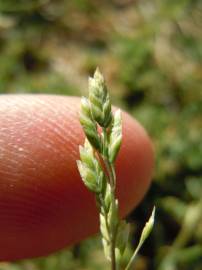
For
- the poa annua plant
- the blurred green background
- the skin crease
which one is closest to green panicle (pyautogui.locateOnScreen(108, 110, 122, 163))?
the poa annua plant

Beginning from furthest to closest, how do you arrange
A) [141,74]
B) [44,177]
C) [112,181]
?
[141,74]
[44,177]
[112,181]

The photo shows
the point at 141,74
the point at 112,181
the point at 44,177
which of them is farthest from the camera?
the point at 141,74

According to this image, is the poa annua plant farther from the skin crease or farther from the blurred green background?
the blurred green background

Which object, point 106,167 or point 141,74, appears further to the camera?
point 141,74

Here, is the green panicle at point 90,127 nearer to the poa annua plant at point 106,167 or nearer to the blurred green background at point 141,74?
the poa annua plant at point 106,167

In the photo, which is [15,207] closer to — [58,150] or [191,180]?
[58,150]

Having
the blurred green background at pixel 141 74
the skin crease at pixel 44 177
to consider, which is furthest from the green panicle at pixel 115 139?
the blurred green background at pixel 141 74

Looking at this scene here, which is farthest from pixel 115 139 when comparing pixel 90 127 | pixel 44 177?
pixel 44 177

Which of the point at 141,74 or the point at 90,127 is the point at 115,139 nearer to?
the point at 90,127
